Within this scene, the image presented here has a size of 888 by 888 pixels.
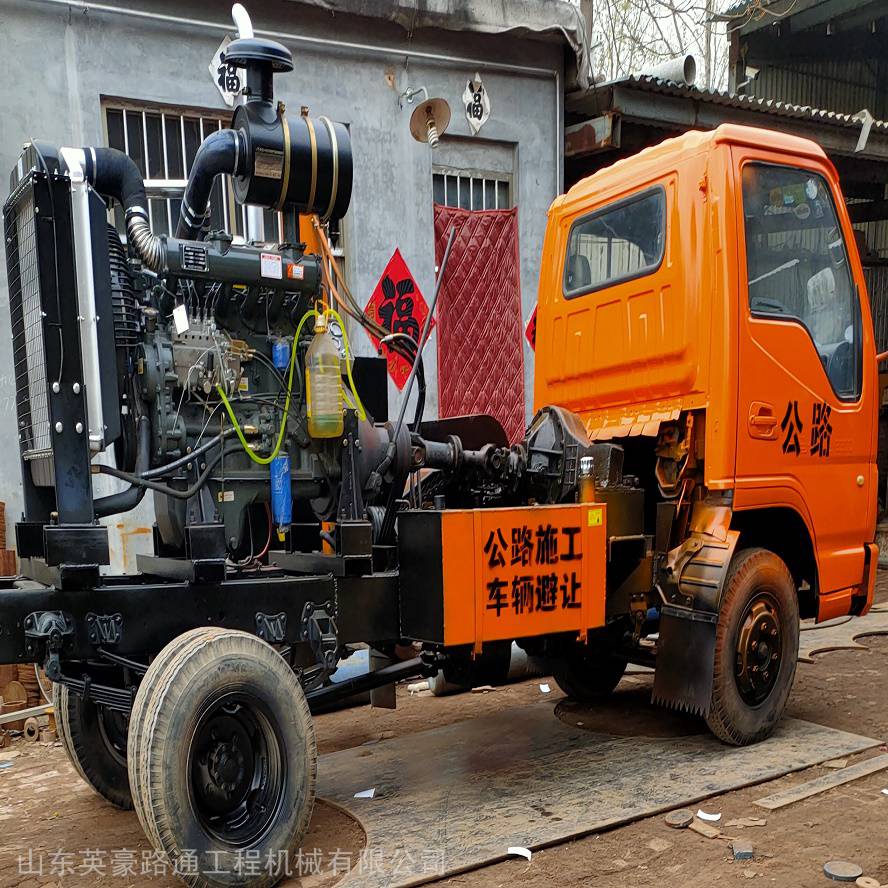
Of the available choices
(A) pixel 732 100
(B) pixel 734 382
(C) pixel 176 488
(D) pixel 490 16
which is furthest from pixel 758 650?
(A) pixel 732 100

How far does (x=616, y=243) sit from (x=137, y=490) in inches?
124

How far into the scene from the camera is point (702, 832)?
396 cm

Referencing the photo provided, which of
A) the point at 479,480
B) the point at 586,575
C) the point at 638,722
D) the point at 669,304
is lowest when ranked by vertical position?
the point at 638,722

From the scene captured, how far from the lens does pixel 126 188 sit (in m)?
4.02

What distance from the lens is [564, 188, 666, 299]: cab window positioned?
5.27m

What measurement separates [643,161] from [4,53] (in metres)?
4.81

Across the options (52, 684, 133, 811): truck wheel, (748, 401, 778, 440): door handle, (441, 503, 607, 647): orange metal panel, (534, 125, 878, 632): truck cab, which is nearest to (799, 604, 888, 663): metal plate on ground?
(534, 125, 878, 632): truck cab

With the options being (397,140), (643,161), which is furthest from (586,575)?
(397,140)

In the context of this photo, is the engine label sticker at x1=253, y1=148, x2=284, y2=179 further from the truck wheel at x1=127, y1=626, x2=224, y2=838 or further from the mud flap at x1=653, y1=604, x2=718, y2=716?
the mud flap at x1=653, y1=604, x2=718, y2=716

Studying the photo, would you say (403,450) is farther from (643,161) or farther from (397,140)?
(397,140)

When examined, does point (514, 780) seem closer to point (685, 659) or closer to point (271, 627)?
point (685, 659)

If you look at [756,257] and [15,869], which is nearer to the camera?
[15,869]

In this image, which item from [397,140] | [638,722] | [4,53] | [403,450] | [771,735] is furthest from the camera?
[397,140]

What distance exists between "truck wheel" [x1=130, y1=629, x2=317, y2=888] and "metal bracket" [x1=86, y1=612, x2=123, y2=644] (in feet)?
0.76
